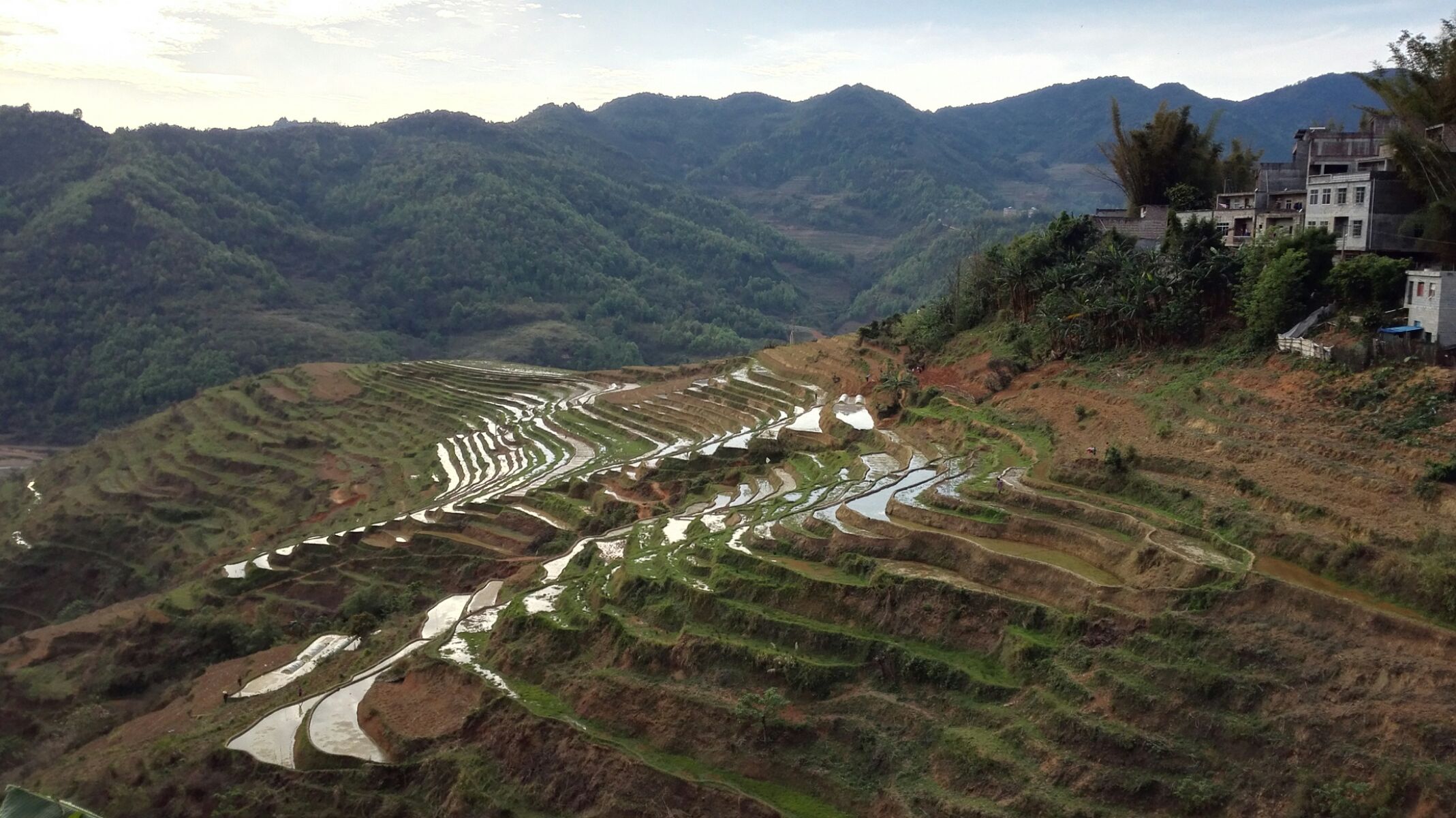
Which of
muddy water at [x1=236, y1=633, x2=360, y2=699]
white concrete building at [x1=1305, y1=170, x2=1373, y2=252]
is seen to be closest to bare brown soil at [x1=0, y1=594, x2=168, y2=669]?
muddy water at [x1=236, y1=633, x2=360, y2=699]

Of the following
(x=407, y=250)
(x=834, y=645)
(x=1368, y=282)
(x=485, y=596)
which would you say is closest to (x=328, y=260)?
(x=407, y=250)

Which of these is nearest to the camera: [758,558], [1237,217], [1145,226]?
[758,558]

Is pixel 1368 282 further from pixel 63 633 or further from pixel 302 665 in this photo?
pixel 63 633

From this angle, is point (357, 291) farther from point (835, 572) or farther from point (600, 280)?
point (835, 572)

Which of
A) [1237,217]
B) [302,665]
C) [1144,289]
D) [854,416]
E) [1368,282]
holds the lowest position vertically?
[302,665]

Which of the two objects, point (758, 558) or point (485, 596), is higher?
point (758, 558)

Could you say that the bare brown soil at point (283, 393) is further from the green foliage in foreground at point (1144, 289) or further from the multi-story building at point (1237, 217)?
the multi-story building at point (1237, 217)
